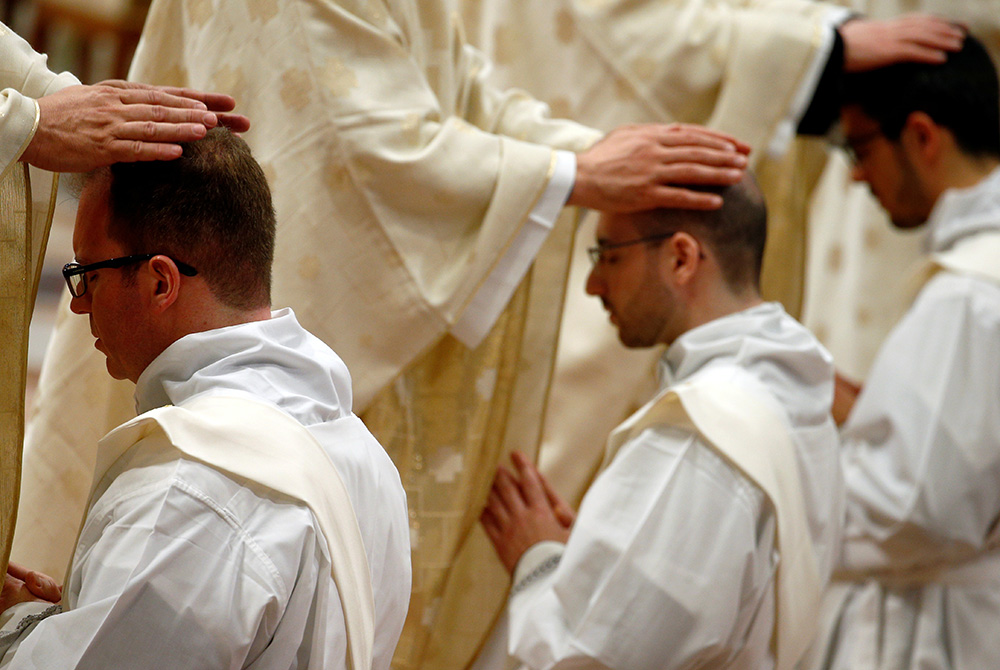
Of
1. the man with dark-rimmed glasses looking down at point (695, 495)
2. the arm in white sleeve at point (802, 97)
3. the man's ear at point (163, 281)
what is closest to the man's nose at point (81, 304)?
the man's ear at point (163, 281)

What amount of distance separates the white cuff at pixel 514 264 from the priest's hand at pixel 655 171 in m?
0.05

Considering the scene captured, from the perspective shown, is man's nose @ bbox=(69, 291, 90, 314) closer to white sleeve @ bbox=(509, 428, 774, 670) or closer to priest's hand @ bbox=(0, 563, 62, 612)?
priest's hand @ bbox=(0, 563, 62, 612)

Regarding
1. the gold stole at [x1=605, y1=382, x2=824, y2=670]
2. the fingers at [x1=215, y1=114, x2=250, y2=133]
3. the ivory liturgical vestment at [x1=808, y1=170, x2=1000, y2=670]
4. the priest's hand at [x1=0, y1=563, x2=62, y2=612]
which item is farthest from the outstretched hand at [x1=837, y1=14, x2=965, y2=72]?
the priest's hand at [x1=0, y1=563, x2=62, y2=612]

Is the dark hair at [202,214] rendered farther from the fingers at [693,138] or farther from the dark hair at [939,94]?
the dark hair at [939,94]

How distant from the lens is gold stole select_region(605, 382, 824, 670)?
2.36 meters

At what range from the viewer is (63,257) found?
6812 millimetres

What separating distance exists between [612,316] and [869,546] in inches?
45.5

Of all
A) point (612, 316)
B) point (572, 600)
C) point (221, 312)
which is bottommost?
point (572, 600)

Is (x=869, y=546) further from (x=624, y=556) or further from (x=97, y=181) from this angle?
(x=97, y=181)

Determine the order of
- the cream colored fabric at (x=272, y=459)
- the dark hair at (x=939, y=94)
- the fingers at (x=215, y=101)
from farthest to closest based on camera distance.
Answer: the dark hair at (x=939, y=94) < the fingers at (x=215, y=101) < the cream colored fabric at (x=272, y=459)

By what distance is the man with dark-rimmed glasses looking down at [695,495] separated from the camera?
232 centimetres

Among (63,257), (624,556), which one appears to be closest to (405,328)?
(624,556)

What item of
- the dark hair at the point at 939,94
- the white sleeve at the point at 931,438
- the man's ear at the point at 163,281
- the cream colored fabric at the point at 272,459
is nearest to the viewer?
the cream colored fabric at the point at 272,459

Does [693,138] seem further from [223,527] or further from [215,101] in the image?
[223,527]
